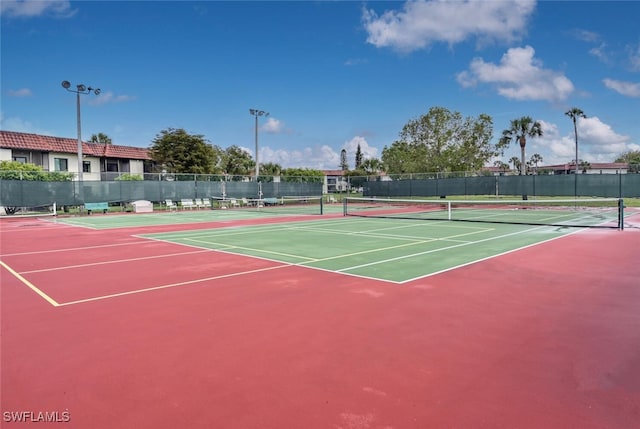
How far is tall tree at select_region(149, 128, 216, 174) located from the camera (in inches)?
1953

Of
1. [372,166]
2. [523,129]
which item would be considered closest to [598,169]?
[523,129]

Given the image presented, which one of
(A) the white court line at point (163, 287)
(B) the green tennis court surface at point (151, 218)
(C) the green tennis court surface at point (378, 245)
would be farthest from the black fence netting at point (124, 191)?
(A) the white court line at point (163, 287)

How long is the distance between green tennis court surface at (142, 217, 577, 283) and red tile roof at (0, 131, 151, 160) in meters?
30.7

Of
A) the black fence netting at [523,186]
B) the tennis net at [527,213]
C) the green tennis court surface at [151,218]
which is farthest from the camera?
the black fence netting at [523,186]

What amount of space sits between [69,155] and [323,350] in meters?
45.6

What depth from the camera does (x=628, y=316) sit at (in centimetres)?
543

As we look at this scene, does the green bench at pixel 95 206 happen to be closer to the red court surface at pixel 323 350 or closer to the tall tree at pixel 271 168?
the red court surface at pixel 323 350

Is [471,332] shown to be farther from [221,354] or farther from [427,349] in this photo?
[221,354]

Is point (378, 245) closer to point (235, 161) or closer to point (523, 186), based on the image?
point (523, 186)

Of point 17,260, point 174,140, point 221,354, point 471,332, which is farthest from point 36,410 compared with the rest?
point 174,140

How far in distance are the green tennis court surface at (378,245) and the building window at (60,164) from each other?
3210 centimetres

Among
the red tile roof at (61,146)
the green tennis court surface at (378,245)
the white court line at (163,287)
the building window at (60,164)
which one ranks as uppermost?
the red tile roof at (61,146)

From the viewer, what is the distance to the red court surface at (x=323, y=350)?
3307mm

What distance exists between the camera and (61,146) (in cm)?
4153
